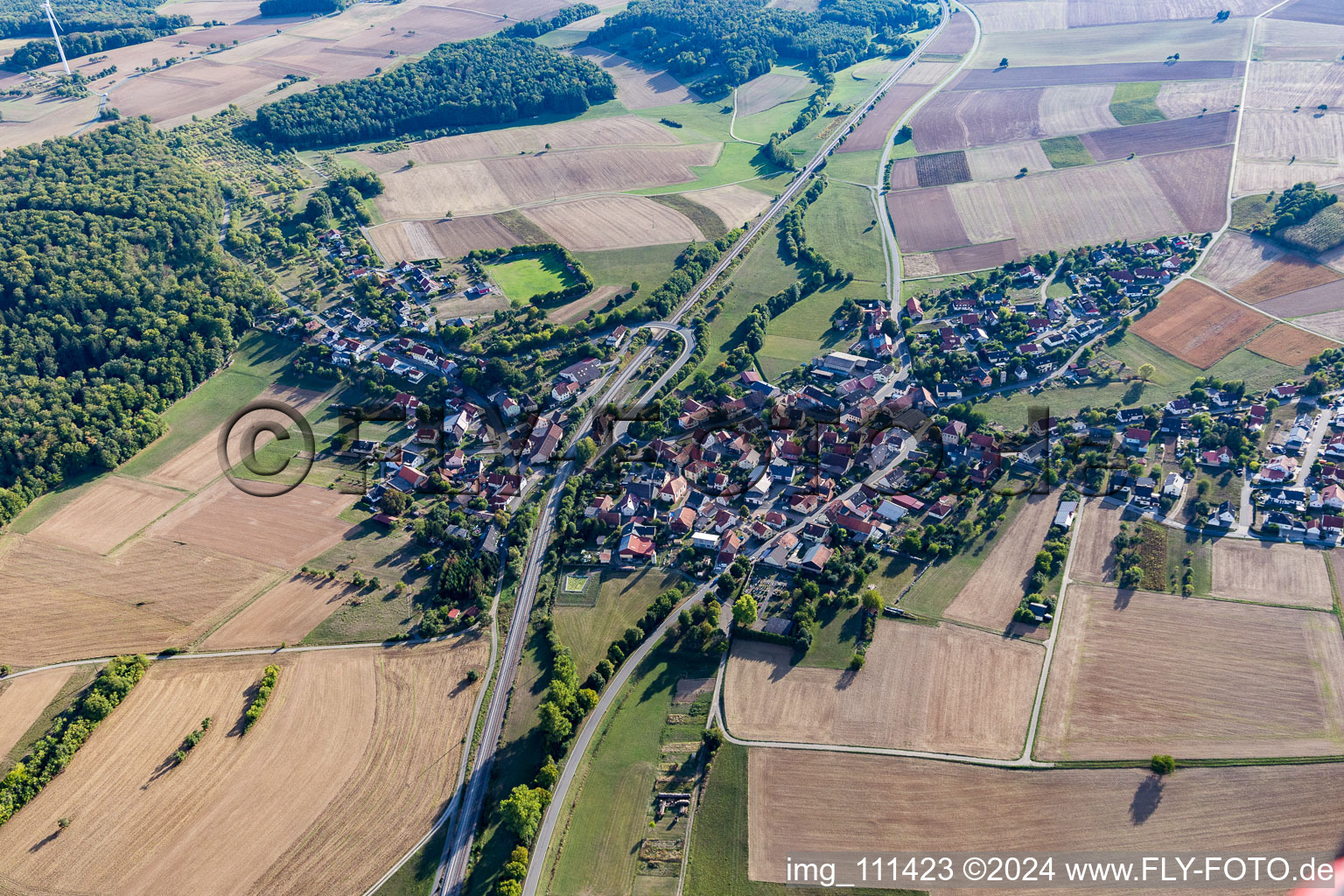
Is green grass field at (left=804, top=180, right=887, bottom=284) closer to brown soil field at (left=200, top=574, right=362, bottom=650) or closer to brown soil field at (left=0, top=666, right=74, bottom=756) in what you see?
brown soil field at (left=200, top=574, right=362, bottom=650)

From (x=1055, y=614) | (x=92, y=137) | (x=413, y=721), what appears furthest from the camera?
(x=92, y=137)

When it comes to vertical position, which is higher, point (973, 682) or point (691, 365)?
point (691, 365)

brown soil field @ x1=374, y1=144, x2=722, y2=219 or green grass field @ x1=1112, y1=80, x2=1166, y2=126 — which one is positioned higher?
brown soil field @ x1=374, y1=144, x2=722, y2=219

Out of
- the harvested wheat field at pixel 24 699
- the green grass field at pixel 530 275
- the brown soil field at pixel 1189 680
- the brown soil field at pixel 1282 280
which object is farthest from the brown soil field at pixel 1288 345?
the harvested wheat field at pixel 24 699

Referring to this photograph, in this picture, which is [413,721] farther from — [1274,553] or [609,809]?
[1274,553]

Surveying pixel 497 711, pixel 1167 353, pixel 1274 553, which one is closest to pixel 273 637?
pixel 497 711

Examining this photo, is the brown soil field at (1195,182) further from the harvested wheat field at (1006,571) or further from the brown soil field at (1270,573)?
the harvested wheat field at (1006,571)

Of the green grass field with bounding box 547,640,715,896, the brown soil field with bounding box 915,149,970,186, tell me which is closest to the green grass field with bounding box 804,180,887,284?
the brown soil field with bounding box 915,149,970,186
